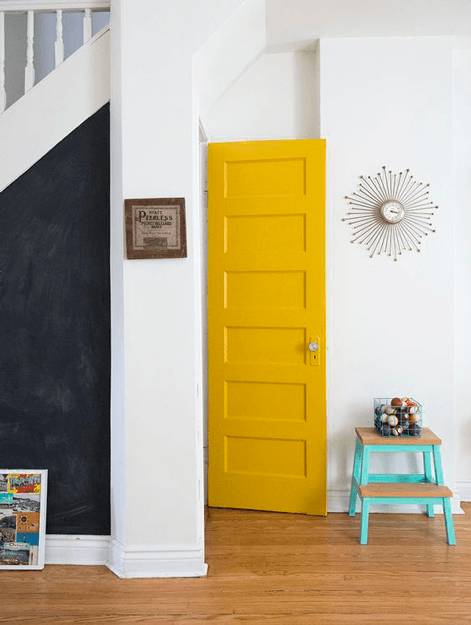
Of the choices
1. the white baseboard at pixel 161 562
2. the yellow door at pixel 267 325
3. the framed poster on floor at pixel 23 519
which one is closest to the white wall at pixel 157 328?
the white baseboard at pixel 161 562

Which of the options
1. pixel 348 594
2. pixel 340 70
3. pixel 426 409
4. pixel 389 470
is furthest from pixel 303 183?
pixel 348 594

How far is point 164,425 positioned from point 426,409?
163 cm

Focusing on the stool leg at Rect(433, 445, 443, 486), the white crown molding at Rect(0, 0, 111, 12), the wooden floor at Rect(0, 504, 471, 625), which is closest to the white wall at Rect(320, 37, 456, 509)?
the stool leg at Rect(433, 445, 443, 486)

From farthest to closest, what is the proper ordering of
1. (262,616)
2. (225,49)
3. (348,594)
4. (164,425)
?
(225,49) < (164,425) < (348,594) < (262,616)

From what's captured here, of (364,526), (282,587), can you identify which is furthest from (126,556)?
(364,526)

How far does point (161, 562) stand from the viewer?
8.49 feet

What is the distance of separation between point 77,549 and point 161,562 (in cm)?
42

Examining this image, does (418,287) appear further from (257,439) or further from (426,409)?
(257,439)

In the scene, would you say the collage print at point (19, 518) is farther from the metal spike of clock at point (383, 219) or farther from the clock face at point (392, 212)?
the clock face at point (392, 212)

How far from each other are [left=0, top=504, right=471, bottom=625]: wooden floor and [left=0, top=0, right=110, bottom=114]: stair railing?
2.17m

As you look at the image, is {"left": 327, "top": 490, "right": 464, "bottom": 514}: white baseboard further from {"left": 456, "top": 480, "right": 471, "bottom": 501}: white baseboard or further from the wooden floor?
the wooden floor

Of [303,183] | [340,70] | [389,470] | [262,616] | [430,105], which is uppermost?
[340,70]

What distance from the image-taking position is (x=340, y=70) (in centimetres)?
335

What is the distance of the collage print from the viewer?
2658 mm
